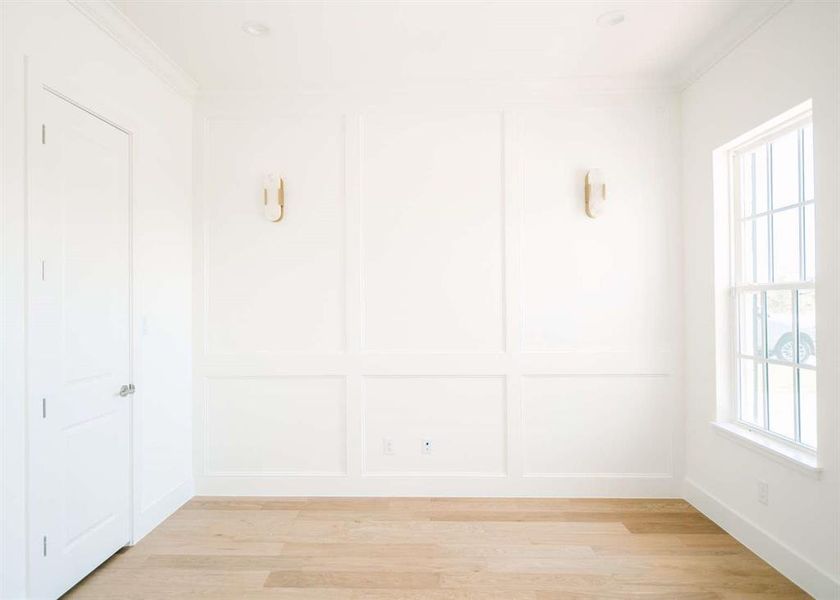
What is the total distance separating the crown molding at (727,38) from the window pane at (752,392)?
5.73 feet

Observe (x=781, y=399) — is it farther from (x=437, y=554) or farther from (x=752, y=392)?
(x=437, y=554)

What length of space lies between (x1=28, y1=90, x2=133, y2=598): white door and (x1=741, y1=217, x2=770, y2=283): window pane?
345 centimetres

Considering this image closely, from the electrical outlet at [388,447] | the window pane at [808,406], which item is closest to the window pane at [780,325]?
the window pane at [808,406]

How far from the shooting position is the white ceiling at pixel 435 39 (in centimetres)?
245

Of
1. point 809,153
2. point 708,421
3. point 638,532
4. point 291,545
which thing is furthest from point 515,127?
point 291,545

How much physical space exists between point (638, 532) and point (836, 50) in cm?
251

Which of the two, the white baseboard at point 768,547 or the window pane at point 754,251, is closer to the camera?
the white baseboard at point 768,547

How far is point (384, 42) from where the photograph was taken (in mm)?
2758

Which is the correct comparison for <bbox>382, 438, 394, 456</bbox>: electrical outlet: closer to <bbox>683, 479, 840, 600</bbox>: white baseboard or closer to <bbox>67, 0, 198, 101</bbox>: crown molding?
<bbox>683, 479, 840, 600</bbox>: white baseboard

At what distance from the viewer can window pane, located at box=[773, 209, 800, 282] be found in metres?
2.41

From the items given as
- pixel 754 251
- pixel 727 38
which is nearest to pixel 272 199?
pixel 727 38

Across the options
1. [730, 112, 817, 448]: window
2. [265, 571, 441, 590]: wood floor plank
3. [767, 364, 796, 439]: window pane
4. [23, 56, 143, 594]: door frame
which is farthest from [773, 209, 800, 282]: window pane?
[23, 56, 143, 594]: door frame

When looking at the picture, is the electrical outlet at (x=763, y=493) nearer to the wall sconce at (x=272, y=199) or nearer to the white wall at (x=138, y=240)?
the wall sconce at (x=272, y=199)

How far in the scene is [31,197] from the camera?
2.00m
